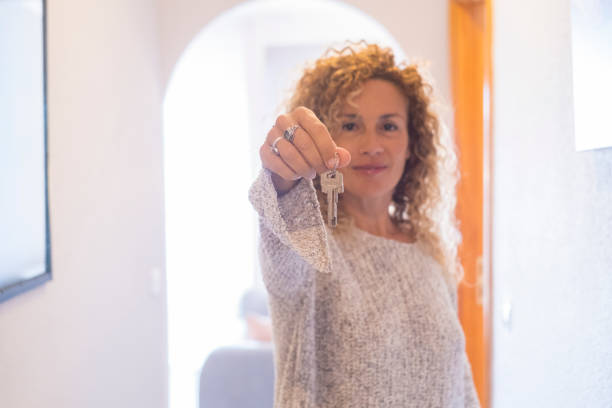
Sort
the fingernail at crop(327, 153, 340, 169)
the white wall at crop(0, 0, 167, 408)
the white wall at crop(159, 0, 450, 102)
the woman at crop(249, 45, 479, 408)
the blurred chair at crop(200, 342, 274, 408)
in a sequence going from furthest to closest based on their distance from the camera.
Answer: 1. the blurred chair at crop(200, 342, 274, 408)
2. the white wall at crop(159, 0, 450, 102)
3. the white wall at crop(0, 0, 167, 408)
4. the woman at crop(249, 45, 479, 408)
5. the fingernail at crop(327, 153, 340, 169)

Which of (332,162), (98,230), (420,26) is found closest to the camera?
(332,162)

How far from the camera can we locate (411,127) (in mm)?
1195

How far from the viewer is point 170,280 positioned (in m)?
3.35

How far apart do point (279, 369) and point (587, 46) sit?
706 millimetres

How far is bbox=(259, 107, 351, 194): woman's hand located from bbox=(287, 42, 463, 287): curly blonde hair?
334 mm

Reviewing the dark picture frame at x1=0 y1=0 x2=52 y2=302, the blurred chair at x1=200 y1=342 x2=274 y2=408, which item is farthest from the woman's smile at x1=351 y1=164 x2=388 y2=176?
the blurred chair at x1=200 y1=342 x2=274 y2=408

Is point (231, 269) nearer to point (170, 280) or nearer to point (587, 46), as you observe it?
point (170, 280)

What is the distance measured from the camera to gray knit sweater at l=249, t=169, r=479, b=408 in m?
0.88

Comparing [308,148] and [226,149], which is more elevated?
[226,149]

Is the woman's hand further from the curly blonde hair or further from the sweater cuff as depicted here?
the curly blonde hair

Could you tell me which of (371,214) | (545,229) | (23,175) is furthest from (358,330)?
(23,175)

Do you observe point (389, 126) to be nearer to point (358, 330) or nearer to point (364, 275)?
point (364, 275)

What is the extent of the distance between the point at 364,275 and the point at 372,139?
0.82 ft

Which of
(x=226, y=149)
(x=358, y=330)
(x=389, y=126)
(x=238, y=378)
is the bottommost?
(x=238, y=378)
